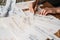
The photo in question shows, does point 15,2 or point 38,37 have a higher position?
point 15,2

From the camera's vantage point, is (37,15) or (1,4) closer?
(37,15)

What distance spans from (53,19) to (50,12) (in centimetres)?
15

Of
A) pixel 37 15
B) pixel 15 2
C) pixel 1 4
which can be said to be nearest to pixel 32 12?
pixel 37 15

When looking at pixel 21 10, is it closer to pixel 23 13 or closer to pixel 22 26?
pixel 23 13

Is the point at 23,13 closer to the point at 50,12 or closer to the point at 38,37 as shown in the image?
the point at 50,12

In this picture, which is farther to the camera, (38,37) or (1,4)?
(1,4)

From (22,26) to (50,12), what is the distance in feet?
1.31

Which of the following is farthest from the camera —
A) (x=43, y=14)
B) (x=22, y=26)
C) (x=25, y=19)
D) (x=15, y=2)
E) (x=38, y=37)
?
(x=15, y=2)

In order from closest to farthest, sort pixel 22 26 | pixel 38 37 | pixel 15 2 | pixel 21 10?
pixel 38 37 → pixel 22 26 → pixel 21 10 → pixel 15 2

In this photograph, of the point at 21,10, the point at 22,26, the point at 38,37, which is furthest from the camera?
the point at 21,10

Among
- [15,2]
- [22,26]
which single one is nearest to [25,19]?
[22,26]

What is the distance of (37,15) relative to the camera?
4.40 feet

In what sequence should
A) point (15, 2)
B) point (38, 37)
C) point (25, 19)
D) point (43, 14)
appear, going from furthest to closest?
point (15, 2), point (43, 14), point (25, 19), point (38, 37)

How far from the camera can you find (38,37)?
0.96m
